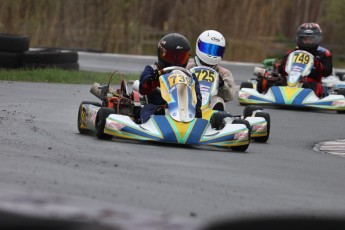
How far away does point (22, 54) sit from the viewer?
19516 mm

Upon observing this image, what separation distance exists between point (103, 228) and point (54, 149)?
5356 mm

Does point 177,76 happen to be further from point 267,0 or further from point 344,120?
point 267,0

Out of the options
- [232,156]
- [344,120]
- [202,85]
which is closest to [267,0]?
[344,120]

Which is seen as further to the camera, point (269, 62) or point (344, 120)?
point (269, 62)

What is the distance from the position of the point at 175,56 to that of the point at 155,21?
66.3ft

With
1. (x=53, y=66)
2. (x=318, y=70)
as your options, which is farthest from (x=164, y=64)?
(x=53, y=66)

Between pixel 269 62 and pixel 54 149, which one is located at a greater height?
pixel 54 149

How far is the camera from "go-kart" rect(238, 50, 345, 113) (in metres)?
15.5

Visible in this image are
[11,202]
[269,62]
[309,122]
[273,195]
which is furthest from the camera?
[269,62]

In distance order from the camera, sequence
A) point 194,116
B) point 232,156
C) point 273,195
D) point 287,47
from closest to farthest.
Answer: point 273,195 → point 232,156 → point 194,116 → point 287,47

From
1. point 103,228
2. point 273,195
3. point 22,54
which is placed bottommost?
point 22,54

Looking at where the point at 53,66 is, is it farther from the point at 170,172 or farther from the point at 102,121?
the point at 170,172

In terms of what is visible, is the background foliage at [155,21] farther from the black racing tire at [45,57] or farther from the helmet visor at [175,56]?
the helmet visor at [175,56]

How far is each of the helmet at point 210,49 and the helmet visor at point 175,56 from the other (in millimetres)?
1371
